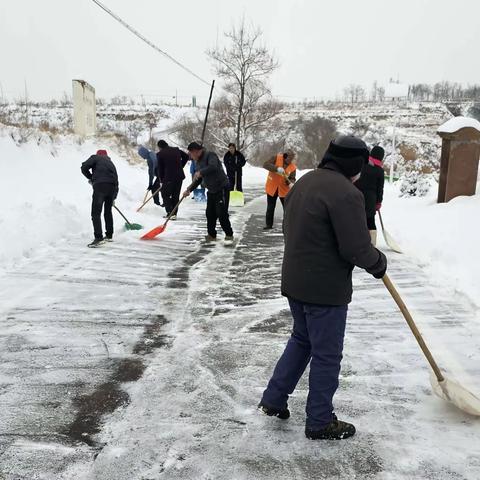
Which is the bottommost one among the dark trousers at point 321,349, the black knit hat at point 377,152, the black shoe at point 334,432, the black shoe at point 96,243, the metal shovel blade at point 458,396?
the black shoe at point 96,243

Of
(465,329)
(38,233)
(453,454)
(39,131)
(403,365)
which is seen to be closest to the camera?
(453,454)

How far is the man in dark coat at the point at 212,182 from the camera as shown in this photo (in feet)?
26.7

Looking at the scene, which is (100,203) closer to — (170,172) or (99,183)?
(99,183)

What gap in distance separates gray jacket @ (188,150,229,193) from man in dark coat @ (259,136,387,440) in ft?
17.7

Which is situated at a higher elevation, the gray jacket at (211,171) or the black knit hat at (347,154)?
the black knit hat at (347,154)

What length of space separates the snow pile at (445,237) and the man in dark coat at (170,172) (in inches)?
173

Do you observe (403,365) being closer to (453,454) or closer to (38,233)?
(453,454)

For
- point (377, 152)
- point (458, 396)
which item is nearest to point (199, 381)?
point (458, 396)

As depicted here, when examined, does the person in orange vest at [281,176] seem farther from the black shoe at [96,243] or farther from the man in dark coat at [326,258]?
the man in dark coat at [326,258]

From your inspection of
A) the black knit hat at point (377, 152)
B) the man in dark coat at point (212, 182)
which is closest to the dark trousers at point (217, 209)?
the man in dark coat at point (212, 182)

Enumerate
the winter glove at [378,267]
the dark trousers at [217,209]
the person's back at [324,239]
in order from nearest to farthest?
the person's back at [324,239] < the winter glove at [378,267] < the dark trousers at [217,209]

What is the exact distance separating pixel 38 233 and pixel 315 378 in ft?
20.0

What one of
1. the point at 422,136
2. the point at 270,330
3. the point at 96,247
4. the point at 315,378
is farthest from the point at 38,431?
the point at 422,136

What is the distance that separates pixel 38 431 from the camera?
9.39ft
